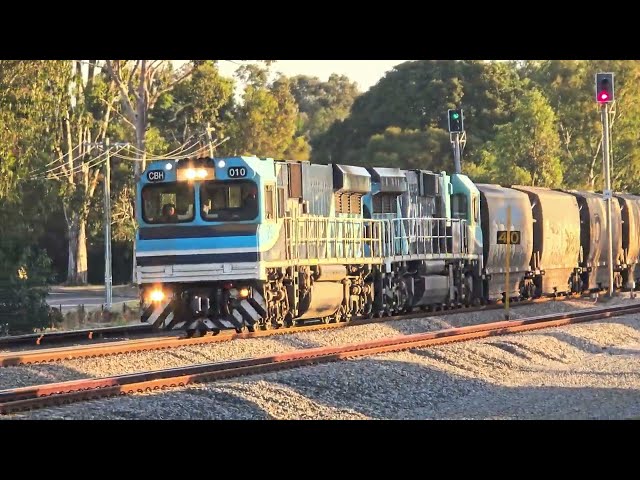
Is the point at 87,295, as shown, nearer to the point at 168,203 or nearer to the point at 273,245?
the point at 168,203

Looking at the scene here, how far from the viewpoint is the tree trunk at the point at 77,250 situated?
60781 mm

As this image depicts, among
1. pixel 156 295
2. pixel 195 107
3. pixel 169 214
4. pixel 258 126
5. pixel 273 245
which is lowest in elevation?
pixel 156 295

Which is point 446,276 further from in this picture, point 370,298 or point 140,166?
point 140,166

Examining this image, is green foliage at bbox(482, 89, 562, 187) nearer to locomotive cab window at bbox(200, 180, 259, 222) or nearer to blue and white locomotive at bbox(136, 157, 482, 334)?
blue and white locomotive at bbox(136, 157, 482, 334)

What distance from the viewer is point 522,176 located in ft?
191

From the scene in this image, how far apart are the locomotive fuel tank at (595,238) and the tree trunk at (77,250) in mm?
26993

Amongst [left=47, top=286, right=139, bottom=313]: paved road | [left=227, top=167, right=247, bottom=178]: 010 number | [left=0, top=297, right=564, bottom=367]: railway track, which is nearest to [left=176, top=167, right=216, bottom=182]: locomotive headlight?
[left=227, top=167, right=247, bottom=178]: 010 number

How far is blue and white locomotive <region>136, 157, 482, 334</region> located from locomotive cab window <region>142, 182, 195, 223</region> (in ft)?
0.06

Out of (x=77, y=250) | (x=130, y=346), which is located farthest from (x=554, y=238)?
(x=77, y=250)

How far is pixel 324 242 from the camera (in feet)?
86.8

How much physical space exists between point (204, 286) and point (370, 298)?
649 centimetres

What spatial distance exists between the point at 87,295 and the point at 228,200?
37395mm
